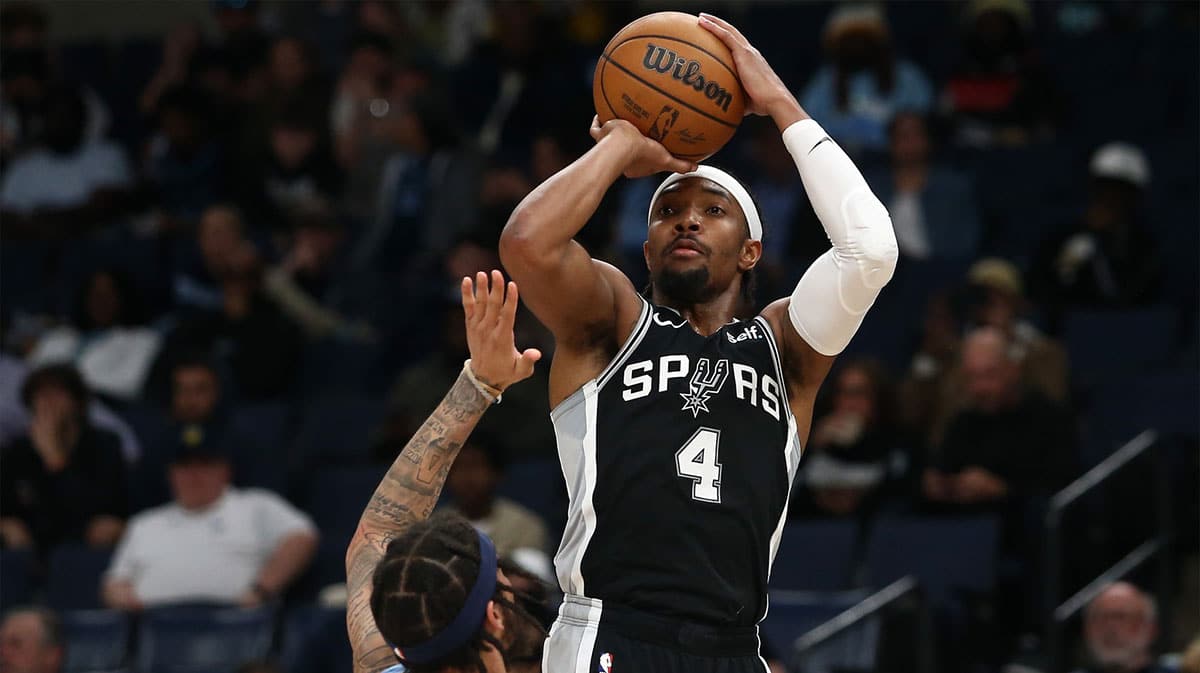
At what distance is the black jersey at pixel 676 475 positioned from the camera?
4.57 m

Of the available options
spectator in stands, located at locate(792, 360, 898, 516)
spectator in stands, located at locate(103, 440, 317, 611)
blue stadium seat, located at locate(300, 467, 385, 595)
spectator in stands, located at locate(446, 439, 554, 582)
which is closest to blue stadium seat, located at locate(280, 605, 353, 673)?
spectator in stands, located at locate(103, 440, 317, 611)

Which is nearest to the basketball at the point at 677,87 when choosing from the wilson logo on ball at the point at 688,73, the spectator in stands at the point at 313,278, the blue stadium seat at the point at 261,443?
the wilson logo on ball at the point at 688,73

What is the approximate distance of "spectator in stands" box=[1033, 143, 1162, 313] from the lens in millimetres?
10352

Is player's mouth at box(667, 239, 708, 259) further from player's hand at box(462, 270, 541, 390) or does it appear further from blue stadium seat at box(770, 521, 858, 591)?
blue stadium seat at box(770, 521, 858, 591)

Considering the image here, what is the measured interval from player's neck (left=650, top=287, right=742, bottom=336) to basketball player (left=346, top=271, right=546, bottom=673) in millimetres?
503

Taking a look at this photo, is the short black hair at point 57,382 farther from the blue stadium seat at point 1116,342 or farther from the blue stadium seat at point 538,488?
the blue stadium seat at point 1116,342

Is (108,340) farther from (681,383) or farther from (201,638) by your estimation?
(681,383)

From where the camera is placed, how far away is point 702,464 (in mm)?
4621

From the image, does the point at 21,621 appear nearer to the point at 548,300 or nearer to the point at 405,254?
the point at 405,254

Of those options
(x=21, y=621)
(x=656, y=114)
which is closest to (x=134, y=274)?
(x=21, y=621)

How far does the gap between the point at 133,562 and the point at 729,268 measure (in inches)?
249

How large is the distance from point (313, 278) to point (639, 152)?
27.1ft

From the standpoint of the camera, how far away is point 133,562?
1035 centimetres

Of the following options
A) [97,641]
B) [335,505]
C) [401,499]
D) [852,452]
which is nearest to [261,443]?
[335,505]
